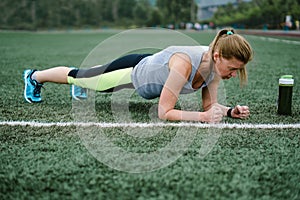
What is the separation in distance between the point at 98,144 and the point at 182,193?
0.72 m

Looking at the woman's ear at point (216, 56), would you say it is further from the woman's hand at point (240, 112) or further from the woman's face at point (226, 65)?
the woman's hand at point (240, 112)

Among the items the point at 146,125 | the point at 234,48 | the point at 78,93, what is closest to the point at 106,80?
the point at 78,93

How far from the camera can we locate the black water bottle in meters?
2.81

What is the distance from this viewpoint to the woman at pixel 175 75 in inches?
99.3

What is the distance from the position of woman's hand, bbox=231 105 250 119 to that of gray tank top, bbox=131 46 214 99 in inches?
10.8

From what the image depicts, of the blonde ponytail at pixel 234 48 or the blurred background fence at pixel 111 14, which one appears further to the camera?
the blurred background fence at pixel 111 14

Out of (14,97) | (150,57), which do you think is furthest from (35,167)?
(14,97)

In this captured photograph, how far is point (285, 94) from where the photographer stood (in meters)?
2.86

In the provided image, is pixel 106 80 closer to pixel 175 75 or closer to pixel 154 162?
pixel 175 75

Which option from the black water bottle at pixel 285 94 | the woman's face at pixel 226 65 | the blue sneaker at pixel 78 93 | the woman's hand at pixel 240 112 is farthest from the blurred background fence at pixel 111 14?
the woman's face at pixel 226 65

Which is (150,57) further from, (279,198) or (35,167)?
(279,198)

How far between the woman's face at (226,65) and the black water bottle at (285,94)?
433 millimetres

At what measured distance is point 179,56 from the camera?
2.67 meters

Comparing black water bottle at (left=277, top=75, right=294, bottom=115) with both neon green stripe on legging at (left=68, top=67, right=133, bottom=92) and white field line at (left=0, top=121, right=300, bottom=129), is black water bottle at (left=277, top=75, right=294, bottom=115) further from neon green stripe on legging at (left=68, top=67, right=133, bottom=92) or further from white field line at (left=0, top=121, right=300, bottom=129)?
neon green stripe on legging at (left=68, top=67, right=133, bottom=92)
